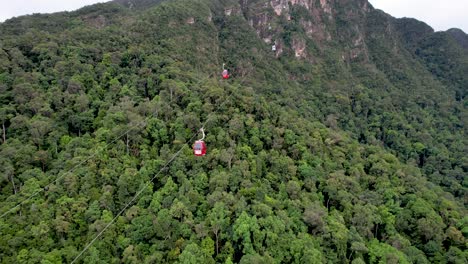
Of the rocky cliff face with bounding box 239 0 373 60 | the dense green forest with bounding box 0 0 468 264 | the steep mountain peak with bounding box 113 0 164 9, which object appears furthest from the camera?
the steep mountain peak with bounding box 113 0 164 9

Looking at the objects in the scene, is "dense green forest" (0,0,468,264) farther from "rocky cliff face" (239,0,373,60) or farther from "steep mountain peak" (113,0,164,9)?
"steep mountain peak" (113,0,164,9)

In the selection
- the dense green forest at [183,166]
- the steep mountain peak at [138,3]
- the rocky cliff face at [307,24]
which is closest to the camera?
the dense green forest at [183,166]

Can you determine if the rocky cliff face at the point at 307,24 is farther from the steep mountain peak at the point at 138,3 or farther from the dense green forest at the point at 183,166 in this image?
the steep mountain peak at the point at 138,3

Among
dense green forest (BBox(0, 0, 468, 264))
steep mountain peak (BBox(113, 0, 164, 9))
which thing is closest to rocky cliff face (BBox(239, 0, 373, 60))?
dense green forest (BBox(0, 0, 468, 264))

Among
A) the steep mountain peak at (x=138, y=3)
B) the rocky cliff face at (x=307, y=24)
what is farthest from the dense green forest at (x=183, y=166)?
the steep mountain peak at (x=138, y=3)

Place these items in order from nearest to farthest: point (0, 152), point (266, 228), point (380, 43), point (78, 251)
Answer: point (78, 251), point (266, 228), point (0, 152), point (380, 43)

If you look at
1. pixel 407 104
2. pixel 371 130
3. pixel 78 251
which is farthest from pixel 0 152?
pixel 407 104

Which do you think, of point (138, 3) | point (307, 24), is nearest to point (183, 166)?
point (307, 24)

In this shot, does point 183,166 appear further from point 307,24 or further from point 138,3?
point 138,3

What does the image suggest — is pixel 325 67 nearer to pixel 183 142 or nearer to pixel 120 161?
pixel 183 142
